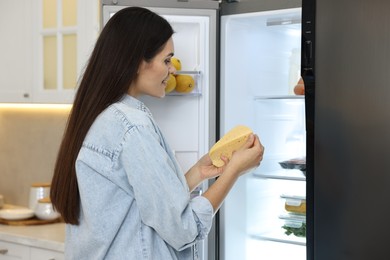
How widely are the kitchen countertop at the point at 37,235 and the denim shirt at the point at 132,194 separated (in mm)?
1207

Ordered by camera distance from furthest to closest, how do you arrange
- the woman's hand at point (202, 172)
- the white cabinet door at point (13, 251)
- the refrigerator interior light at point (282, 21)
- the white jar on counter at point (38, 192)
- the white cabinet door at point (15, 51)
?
the white jar on counter at point (38, 192) < the white cabinet door at point (15, 51) < the white cabinet door at point (13, 251) < the refrigerator interior light at point (282, 21) < the woman's hand at point (202, 172)

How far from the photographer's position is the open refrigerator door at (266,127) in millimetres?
2264

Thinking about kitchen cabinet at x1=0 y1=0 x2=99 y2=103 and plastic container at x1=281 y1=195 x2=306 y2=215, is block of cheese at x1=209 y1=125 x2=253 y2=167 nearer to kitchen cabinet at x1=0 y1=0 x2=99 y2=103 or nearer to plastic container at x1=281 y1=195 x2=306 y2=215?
plastic container at x1=281 y1=195 x2=306 y2=215

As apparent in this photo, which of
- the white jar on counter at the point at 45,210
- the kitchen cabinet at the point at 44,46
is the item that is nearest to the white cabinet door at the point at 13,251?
the white jar on counter at the point at 45,210

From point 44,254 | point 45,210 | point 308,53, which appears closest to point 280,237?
point 44,254

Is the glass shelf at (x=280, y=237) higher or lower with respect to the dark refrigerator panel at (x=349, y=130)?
lower

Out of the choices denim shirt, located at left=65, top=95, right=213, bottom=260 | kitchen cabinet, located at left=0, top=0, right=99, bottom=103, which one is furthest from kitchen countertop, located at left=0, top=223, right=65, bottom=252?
denim shirt, located at left=65, top=95, right=213, bottom=260

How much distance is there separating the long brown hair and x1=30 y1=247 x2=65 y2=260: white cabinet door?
116 cm

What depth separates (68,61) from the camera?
9.48 ft

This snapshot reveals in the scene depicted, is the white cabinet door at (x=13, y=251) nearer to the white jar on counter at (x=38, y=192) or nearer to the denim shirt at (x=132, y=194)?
the white jar on counter at (x=38, y=192)

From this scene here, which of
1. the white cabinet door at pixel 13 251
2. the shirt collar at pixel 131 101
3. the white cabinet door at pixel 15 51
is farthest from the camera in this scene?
the white cabinet door at pixel 15 51

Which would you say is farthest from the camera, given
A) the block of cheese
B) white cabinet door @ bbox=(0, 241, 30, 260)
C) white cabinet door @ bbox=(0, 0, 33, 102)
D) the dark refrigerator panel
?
white cabinet door @ bbox=(0, 0, 33, 102)

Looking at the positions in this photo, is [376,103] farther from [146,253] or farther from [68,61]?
[68,61]

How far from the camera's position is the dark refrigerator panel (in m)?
0.80
